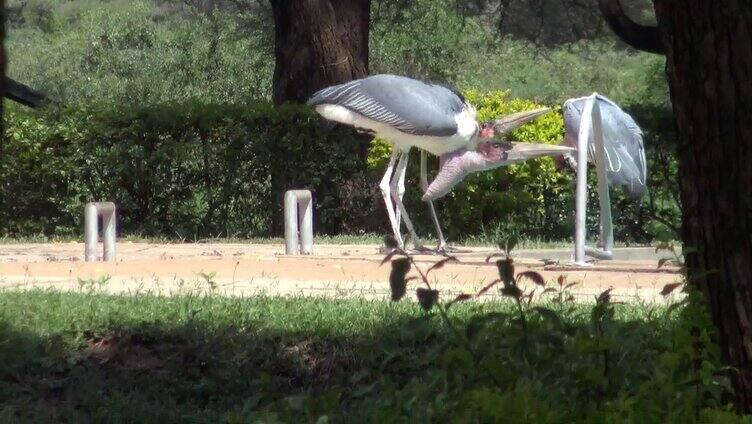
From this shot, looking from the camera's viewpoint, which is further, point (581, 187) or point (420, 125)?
point (420, 125)

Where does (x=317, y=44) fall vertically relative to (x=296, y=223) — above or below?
above

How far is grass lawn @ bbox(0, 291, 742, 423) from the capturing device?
3.73 metres

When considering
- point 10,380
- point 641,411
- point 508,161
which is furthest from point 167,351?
point 508,161

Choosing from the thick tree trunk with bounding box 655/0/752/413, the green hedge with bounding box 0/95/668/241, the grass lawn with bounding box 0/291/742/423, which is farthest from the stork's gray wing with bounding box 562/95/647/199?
the thick tree trunk with bounding box 655/0/752/413

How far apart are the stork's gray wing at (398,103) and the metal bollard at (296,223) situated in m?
0.89

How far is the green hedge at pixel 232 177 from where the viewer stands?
44.7 feet

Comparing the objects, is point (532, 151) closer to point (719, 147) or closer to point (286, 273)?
point (286, 273)

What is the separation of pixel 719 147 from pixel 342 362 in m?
2.60

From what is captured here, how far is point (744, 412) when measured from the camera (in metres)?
3.79

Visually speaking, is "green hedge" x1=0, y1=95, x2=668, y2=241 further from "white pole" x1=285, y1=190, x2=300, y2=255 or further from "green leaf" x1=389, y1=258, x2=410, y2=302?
"green leaf" x1=389, y1=258, x2=410, y2=302

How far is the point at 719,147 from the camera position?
12.1ft

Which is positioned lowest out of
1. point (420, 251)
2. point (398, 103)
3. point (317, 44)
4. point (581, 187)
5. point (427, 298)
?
→ point (427, 298)

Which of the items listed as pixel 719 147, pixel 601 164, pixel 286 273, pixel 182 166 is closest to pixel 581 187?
pixel 601 164

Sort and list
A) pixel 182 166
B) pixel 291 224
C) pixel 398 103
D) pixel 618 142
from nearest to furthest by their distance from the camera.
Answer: pixel 398 103
pixel 618 142
pixel 291 224
pixel 182 166
